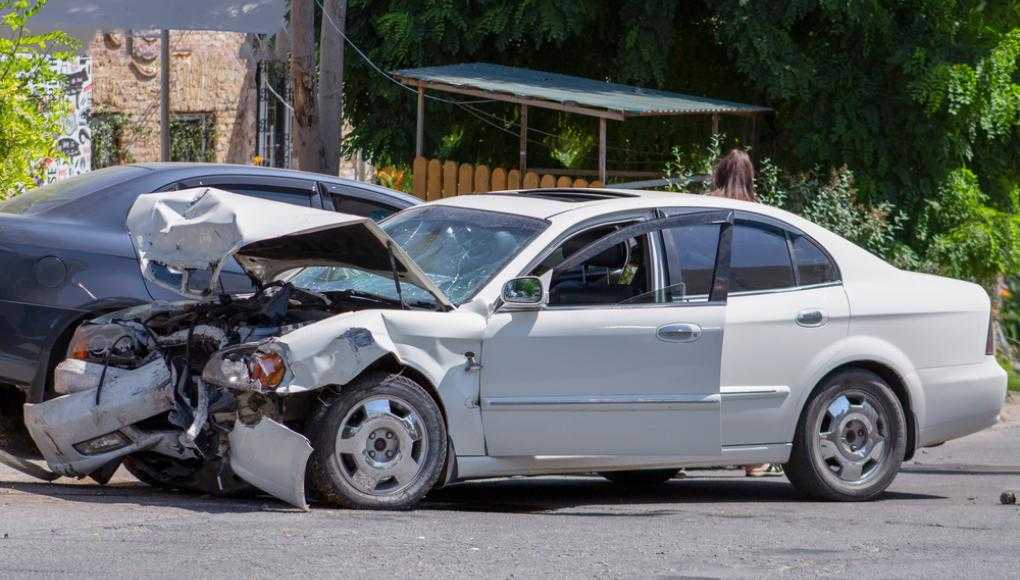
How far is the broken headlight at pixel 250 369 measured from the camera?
22.9 ft

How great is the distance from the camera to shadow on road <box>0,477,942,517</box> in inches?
296

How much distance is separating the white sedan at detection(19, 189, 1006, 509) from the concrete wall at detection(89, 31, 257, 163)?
1682 cm

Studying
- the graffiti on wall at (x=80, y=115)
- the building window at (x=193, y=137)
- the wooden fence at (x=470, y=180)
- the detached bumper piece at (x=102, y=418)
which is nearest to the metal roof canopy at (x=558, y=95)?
the wooden fence at (x=470, y=180)

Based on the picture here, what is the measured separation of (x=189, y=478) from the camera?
25.1 feet

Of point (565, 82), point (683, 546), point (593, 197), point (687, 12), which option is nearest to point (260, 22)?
point (565, 82)

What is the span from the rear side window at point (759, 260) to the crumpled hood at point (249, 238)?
1719 millimetres

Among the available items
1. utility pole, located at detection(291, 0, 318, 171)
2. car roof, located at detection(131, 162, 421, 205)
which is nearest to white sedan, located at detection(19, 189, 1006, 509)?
car roof, located at detection(131, 162, 421, 205)

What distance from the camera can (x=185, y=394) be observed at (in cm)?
737

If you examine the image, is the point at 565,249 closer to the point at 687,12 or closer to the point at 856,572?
the point at 856,572

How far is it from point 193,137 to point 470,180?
483 inches

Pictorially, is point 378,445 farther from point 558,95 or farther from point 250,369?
point 558,95

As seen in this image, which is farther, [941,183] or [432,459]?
[941,183]

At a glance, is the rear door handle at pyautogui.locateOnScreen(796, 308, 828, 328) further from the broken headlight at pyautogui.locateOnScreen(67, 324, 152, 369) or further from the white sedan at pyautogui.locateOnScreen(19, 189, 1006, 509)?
the broken headlight at pyautogui.locateOnScreen(67, 324, 152, 369)

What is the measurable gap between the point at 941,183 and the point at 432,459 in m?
10.4
